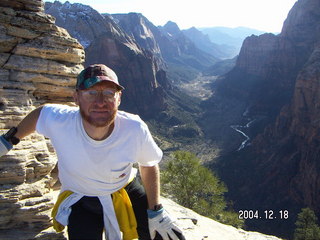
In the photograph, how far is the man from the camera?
4.02 meters

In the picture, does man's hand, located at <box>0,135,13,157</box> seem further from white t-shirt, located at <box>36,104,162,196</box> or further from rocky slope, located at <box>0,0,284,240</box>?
rocky slope, located at <box>0,0,284,240</box>

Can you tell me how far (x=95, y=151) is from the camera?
13.3 feet

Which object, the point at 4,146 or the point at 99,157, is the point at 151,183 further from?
the point at 4,146

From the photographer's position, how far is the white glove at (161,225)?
436 centimetres

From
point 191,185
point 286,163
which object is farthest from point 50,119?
point 286,163

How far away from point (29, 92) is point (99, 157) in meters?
6.52

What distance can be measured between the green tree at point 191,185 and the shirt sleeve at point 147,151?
64.2ft

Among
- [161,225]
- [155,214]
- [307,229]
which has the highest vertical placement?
[155,214]

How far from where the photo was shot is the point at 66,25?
137 m

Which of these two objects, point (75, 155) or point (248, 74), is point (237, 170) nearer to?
point (75, 155)

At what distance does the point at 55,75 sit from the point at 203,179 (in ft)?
54.2

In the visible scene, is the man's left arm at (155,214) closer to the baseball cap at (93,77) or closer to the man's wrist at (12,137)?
the baseball cap at (93,77)

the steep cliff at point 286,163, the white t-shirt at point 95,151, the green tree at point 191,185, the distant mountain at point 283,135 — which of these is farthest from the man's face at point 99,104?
the steep cliff at point 286,163

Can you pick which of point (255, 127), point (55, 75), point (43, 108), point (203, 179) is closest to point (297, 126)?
point (255, 127)
